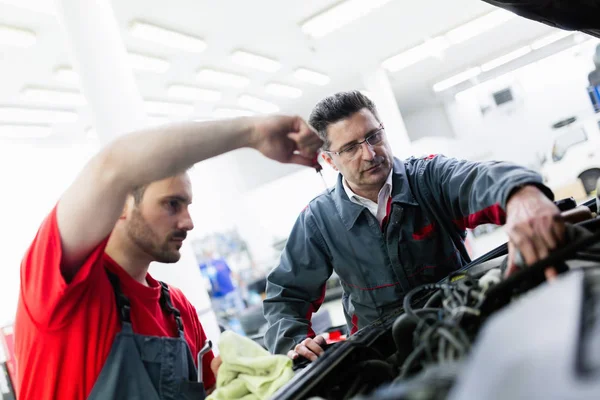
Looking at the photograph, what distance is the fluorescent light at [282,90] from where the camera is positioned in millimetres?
7172

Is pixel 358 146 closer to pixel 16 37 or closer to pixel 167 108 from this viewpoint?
pixel 16 37

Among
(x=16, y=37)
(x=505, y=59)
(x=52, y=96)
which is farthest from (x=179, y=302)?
(x=505, y=59)

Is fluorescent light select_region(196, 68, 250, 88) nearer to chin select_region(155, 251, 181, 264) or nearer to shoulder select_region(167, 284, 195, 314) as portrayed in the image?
shoulder select_region(167, 284, 195, 314)

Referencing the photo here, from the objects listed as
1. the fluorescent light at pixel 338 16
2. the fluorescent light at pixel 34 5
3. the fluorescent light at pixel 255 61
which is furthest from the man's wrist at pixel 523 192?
the fluorescent light at pixel 255 61

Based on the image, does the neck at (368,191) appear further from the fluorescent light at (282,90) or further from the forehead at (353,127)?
the fluorescent light at (282,90)

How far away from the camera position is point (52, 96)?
5.28m

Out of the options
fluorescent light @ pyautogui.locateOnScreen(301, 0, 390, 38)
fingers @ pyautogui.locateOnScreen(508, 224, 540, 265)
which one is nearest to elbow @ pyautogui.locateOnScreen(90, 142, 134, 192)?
fingers @ pyautogui.locateOnScreen(508, 224, 540, 265)

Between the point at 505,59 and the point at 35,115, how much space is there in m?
8.55

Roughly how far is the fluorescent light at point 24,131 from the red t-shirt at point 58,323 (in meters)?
5.83

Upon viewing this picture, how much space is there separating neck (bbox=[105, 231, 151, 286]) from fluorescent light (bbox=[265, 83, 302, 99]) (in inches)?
245

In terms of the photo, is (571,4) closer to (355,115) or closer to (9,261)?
A: (355,115)

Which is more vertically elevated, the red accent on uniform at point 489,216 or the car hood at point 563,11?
the car hood at point 563,11

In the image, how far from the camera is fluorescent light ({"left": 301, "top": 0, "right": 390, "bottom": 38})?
5.13 m

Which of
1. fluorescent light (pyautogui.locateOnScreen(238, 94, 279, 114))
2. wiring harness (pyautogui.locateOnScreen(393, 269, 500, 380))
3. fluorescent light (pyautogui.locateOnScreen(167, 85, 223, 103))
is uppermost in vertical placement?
fluorescent light (pyautogui.locateOnScreen(167, 85, 223, 103))
